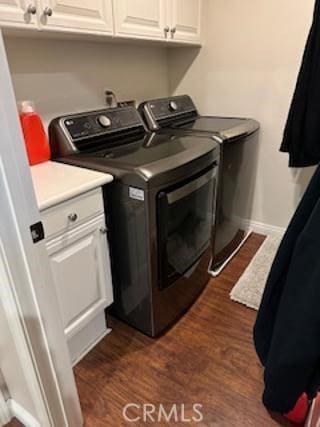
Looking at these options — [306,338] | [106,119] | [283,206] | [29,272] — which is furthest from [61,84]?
[283,206]

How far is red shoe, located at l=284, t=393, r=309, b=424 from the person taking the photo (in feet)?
3.76

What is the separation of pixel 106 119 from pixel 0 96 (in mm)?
1178

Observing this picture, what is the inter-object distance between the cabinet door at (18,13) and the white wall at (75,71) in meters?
0.34

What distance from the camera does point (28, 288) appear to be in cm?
81

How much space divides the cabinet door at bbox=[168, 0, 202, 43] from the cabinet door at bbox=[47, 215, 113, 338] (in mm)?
1399

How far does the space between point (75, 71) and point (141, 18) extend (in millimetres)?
474

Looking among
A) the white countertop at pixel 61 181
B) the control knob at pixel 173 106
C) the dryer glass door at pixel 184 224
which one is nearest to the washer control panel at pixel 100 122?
the white countertop at pixel 61 181

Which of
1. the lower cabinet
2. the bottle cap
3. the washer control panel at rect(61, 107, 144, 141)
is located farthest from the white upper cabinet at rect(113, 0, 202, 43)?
the lower cabinet

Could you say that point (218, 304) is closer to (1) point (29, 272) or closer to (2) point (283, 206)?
(2) point (283, 206)

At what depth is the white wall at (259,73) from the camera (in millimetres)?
2006

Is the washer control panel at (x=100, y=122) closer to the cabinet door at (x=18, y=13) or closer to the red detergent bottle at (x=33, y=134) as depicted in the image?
the red detergent bottle at (x=33, y=134)

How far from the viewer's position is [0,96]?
0.63 m

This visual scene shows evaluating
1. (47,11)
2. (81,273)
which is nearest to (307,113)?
(47,11)

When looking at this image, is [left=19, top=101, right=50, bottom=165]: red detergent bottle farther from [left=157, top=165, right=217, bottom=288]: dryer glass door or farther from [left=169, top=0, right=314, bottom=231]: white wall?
[left=169, top=0, right=314, bottom=231]: white wall
